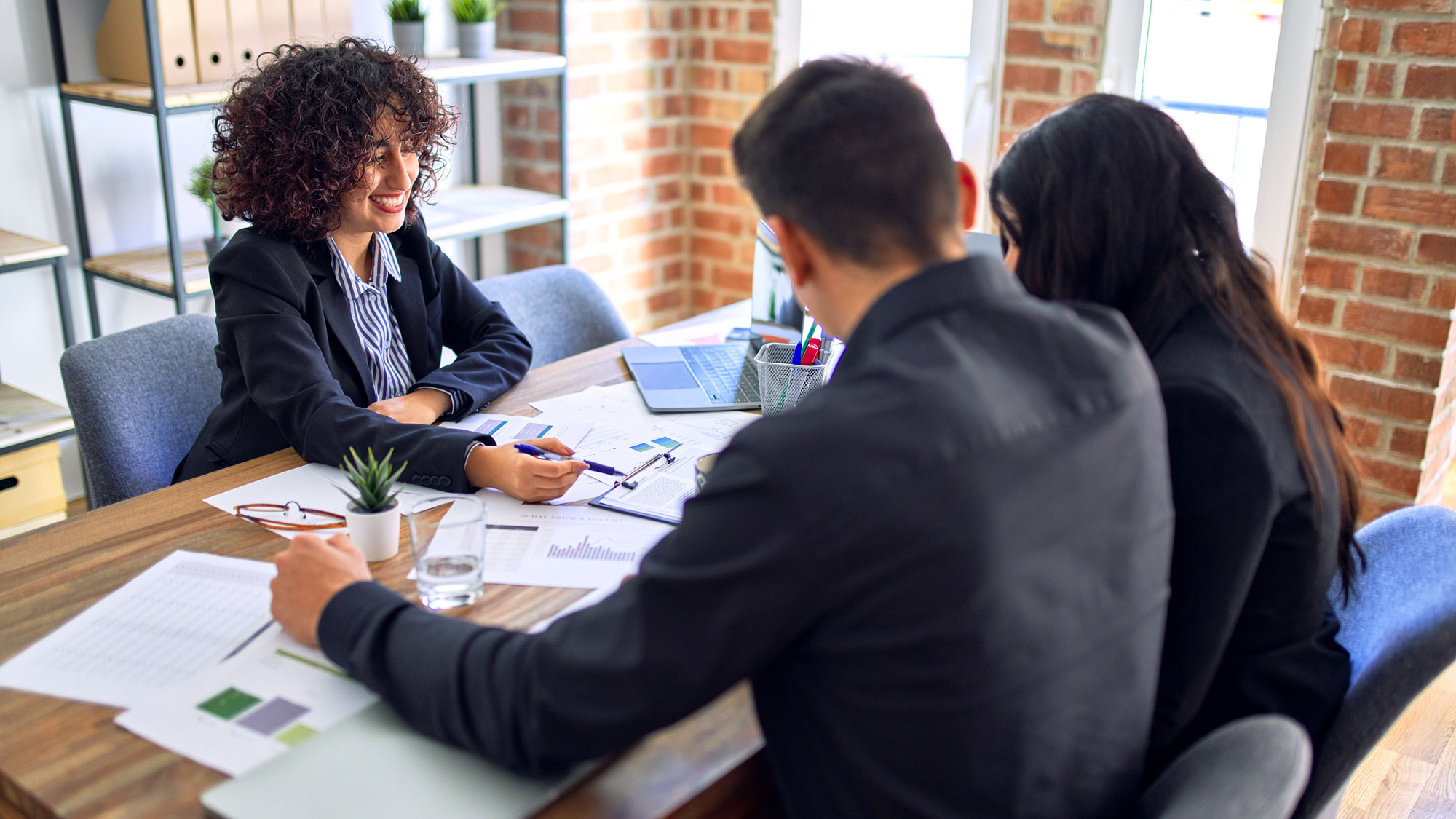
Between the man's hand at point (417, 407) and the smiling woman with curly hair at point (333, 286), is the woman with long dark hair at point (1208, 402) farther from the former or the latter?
the man's hand at point (417, 407)

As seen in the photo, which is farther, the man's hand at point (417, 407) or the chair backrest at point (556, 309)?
the chair backrest at point (556, 309)

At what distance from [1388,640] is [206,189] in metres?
2.62

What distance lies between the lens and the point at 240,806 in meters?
0.93

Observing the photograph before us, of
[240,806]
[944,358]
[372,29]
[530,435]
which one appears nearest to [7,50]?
[372,29]

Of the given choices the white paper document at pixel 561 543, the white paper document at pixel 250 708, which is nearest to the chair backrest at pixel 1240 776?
the white paper document at pixel 561 543

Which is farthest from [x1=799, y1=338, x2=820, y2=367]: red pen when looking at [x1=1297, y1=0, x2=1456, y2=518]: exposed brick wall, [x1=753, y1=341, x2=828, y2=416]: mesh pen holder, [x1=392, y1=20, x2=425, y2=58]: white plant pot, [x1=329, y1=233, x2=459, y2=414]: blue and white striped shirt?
[x1=392, y1=20, x2=425, y2=58]: white plant pot

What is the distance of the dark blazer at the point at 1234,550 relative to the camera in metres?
1.07

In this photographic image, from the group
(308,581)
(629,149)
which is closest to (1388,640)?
(308,581)

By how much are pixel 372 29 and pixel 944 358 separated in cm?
293

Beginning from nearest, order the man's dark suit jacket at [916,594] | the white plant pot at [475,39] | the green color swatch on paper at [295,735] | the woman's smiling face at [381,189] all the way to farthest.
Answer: the man's dark suit jacket at [916,594] → the green color swatch on paper at [295,735] → the woman's smiling face at [381,189] → the white plant pot at [475,39]

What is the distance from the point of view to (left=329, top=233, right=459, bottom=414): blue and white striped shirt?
1.94 metres

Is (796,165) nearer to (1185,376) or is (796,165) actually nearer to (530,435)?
(1185,376)

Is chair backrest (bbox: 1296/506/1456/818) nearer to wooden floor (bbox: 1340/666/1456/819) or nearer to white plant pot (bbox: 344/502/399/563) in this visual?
wooden floor (bbox: 1340/666/1456/819)

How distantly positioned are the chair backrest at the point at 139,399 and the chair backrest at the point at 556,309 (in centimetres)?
58
